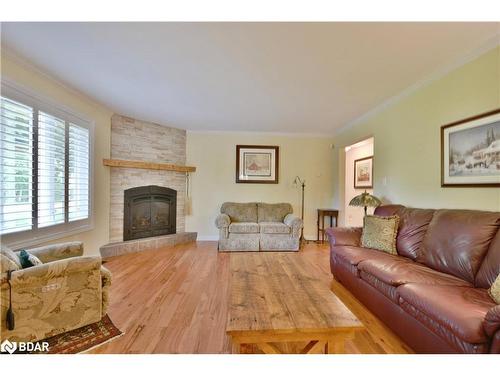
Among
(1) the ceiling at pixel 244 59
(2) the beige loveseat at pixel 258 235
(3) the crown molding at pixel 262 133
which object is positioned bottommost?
(2) the beige loveseat at pixel 258 235

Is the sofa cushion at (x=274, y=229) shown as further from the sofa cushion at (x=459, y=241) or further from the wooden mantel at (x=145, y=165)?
the sofa cushion at (x=459, y=241)

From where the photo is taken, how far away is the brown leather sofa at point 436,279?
1.26 metres

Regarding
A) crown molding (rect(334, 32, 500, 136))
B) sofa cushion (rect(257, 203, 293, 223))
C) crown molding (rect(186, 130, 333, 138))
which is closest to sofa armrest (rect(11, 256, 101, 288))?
sofa cushion (rect(257, 203, 293, 223))

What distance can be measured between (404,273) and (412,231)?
2.54 feet

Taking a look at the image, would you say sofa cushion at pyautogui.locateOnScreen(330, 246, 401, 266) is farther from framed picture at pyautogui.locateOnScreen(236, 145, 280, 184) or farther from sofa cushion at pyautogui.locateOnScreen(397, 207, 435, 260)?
framed picture at pyautogui.locateOnScreen(236, 145, 280, 184)

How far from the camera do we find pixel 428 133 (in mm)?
2629

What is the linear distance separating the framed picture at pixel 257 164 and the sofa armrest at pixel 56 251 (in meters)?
3.33

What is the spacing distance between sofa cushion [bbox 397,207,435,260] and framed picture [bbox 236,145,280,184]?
2.95 meters

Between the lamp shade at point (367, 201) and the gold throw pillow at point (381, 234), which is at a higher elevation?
the lamp shade at point (367, 201)

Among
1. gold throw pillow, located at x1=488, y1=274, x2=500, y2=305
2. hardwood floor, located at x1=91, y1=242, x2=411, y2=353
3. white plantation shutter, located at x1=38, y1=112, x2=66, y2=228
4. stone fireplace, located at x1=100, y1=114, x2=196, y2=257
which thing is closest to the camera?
gold throw pillow, located at x1=488, y1=274, x2=500, y2=305

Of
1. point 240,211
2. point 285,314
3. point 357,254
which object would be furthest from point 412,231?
point 240,211

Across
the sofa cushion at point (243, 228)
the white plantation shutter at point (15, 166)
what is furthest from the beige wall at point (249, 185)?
the white plantation shutter at point (15, 166)

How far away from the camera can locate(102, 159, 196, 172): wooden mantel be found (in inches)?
154
